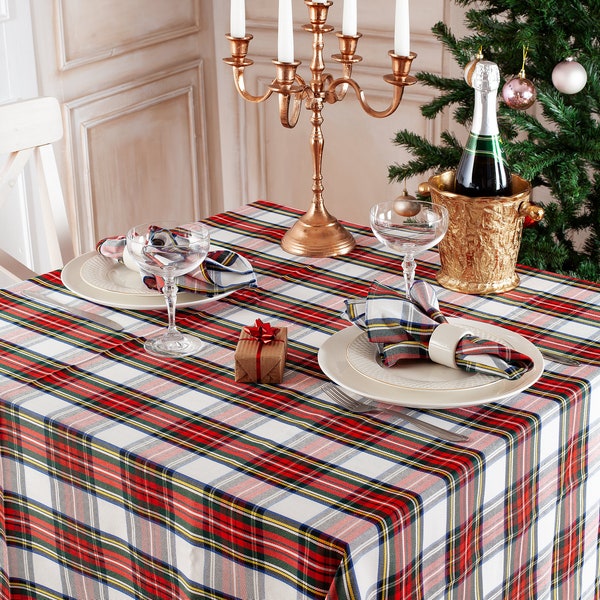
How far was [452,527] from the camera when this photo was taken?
1.13 metres

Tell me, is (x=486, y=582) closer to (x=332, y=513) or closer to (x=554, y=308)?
(x=332, y=513)

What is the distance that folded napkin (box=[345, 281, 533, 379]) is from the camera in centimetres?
126

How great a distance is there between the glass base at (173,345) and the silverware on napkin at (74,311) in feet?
0.27

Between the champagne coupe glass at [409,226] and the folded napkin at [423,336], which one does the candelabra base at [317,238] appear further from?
the folded napkin at [423,336]

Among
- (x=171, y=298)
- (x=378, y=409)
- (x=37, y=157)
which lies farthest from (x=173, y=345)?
(x=37, y=157)

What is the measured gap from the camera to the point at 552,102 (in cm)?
198

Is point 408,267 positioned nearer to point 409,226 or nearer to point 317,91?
point 409,226

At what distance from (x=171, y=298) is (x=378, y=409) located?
1.18 ft

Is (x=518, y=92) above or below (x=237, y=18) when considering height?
below

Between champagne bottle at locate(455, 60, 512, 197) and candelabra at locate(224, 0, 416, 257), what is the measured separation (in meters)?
0.13

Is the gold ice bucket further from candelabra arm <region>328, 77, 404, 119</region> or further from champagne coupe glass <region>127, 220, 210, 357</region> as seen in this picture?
champagne coupe glass <region>127, 220, 210, 357</region>

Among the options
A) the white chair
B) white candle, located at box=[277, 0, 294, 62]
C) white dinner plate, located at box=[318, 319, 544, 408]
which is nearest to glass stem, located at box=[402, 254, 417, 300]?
white dinner plate, located at box=[318, 319, 544, 408]

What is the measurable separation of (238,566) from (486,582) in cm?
34

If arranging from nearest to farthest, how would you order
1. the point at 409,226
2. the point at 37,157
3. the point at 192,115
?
the point at 409,226
the point at 37,157
the point at 192,115
